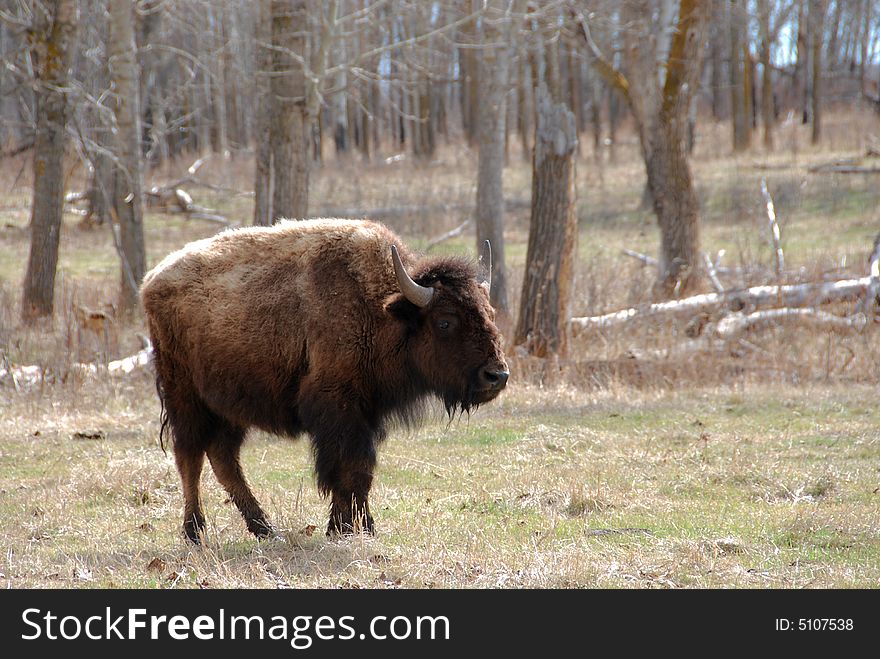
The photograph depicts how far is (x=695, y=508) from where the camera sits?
25.4ft

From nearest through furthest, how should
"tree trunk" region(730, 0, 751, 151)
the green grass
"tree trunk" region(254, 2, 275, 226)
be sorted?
1. the green grass
2. "tree trunk" region(254, 2, 275, 226)
3. "tree trunk" region(730, 0, 751, 151)

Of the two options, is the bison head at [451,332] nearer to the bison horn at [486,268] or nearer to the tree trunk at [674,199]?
the bison horn at [486,268]

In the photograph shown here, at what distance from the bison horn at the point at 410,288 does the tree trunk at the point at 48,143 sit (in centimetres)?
1166

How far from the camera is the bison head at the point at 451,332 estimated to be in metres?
6.82

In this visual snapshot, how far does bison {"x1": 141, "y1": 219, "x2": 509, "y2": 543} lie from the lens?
6887 mm

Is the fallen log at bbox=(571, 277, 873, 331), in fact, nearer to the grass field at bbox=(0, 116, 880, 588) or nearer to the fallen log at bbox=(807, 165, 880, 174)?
the grass field at bbox=(0, 116, 880, 588)

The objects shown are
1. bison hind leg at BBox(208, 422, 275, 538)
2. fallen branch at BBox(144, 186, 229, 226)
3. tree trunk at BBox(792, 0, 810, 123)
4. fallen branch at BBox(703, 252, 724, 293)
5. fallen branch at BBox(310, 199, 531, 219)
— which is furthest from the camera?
tree trunk at BBox(792, 0, 810, 123)

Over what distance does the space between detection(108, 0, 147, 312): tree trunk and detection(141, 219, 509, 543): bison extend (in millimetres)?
9555

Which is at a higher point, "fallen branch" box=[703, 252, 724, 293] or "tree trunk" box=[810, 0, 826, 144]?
"tree trunk" box=[810, 0, 826, 144]

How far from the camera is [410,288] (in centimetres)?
676

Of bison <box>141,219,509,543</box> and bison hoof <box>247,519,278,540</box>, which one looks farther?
bison hoof <box>247,519,278,540</box>

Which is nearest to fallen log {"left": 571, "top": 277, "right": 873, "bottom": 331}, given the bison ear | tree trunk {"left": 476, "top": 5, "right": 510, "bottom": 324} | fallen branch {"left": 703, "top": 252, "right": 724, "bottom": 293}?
fallen branch {"left": 703, "top": 252, "right": 724, "bottom": 293}

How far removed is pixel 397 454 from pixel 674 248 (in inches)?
370

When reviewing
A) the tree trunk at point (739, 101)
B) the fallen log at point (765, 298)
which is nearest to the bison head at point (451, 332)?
the fallen log at point (765, 298)
